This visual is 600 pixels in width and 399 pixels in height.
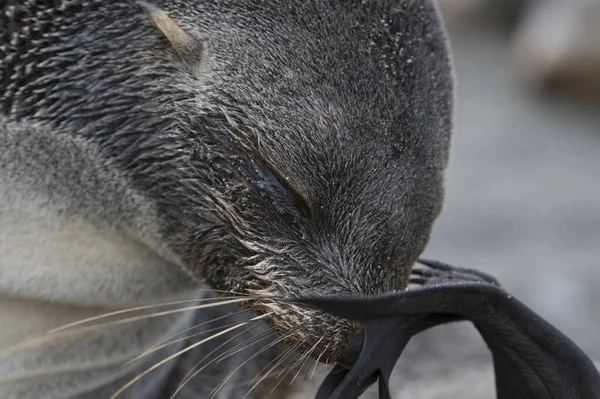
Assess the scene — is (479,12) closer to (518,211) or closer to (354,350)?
(518,211)

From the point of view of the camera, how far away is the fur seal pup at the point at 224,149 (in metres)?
2.30

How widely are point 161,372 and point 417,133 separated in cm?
109

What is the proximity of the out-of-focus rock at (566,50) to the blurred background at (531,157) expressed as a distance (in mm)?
11

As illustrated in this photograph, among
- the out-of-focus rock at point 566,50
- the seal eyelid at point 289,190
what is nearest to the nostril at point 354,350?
the seal eyelid at point 289,190

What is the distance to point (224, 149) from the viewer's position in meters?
2.38

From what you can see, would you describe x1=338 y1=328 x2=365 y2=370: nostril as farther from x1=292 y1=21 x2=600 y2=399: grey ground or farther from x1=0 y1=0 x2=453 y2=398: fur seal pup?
x1=292 y1=21 x2=600 y2=399: grey ground

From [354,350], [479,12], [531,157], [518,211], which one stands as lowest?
[518,211]

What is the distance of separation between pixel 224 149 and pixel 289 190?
197mm

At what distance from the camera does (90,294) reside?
260 cm

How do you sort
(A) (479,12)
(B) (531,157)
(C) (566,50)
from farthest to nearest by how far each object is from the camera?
(A) (479,12) < (C) (566,50) < (B) (531,157)

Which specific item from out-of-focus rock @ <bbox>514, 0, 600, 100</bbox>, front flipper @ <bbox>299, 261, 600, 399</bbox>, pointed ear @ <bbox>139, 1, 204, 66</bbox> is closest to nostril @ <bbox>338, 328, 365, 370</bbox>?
front flipper @ <bbox>299, 261, 600, 399</bbox>

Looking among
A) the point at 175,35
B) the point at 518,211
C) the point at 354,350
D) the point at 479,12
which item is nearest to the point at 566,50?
the point at 518,211

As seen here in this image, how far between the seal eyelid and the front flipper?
0.31m

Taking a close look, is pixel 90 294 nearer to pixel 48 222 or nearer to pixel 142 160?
pixel 48 222
